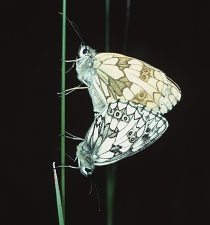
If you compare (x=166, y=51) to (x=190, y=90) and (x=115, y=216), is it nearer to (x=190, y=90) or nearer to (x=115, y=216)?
(x=190, y=90)

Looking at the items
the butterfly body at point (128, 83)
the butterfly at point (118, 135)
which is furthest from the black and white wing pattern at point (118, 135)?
the butterfly body at point (128, 83)

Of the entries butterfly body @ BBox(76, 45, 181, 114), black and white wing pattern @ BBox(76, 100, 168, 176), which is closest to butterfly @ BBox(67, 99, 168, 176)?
black and white wing pattern @ BBox(76, 100, 168, 176)

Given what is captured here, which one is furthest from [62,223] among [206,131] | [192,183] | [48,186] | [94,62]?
[206,131]

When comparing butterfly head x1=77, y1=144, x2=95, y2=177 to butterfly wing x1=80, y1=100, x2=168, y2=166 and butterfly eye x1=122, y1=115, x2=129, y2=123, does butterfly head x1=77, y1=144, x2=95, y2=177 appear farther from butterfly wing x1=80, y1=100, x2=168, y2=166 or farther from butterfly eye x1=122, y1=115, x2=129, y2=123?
butterfly eye x1=122, y1=115, x2=129, y2=123

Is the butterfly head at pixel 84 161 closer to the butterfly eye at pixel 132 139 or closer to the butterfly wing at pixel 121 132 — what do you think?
the butterfly wing at pixel 121 132

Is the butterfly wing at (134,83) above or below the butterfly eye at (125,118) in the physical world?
above

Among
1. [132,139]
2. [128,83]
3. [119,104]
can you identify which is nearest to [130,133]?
[132,139]

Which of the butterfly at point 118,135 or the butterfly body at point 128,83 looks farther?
the butterfly body at point 128,83

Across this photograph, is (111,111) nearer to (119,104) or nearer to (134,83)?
(119,104)
